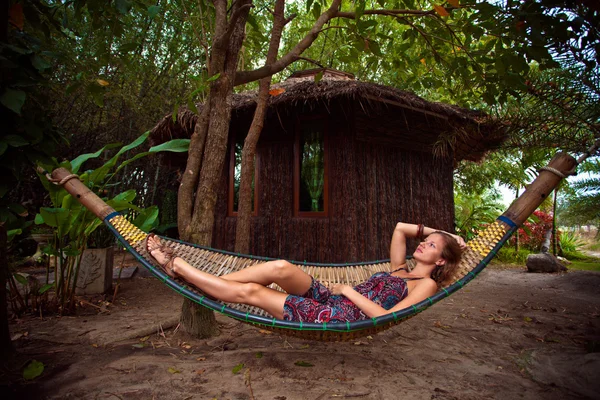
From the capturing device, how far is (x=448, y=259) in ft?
5.25

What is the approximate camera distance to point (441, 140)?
4020 millimetres

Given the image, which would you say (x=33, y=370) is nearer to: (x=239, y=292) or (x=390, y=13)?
(x=239, y=292)

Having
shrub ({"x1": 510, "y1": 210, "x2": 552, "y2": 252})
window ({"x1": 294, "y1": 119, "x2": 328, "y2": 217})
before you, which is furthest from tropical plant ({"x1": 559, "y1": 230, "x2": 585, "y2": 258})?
window ({"x1": 294, "y1": 119, "x2": 328, "y2": 217})

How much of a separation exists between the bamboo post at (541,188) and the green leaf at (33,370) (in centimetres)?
230

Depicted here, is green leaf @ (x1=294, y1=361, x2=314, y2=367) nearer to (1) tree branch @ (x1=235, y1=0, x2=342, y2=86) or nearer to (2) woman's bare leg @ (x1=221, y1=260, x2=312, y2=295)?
(2) woman's bare leg @ (x1=221, y1=260, x2=312, y2=295)

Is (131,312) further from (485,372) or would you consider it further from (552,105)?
(552,105)

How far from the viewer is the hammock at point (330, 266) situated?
4.30 feet

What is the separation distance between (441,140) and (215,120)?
2.98 m

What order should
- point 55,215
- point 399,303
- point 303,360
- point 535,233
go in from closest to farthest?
point 399,303 < point 303,360 < point 55,215 < point 535,233

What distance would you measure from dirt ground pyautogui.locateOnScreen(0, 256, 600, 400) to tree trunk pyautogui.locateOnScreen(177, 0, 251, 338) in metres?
0.15

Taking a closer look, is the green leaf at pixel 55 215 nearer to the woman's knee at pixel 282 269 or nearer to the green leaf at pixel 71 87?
the green leaf at pixel 71 87

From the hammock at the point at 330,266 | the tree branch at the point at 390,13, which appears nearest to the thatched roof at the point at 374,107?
the tree branch at the point at 390,13

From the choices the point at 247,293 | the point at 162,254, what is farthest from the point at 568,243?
the point at 162,254

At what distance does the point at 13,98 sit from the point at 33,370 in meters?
1.22
